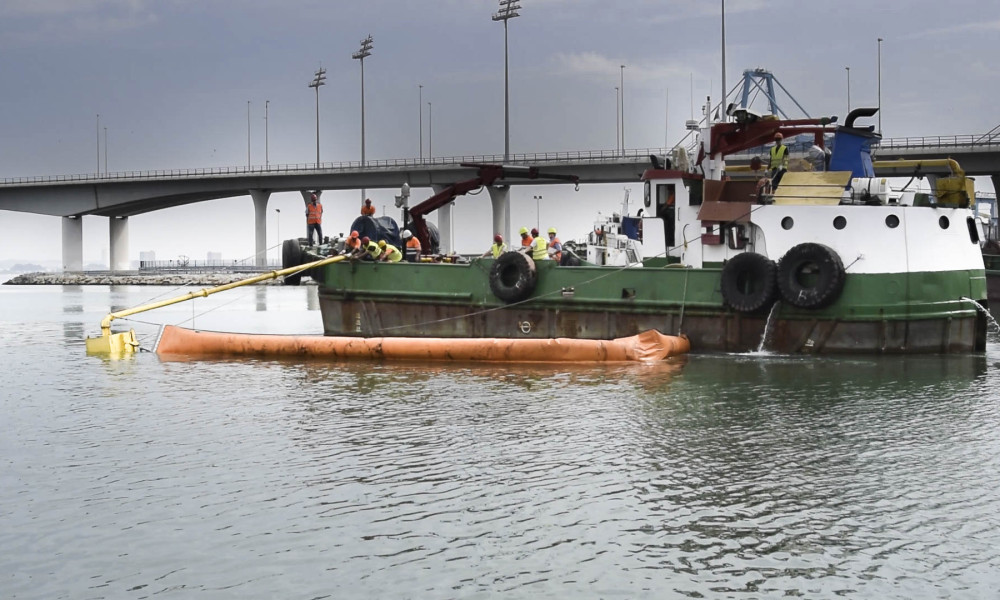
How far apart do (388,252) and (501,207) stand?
181 ft

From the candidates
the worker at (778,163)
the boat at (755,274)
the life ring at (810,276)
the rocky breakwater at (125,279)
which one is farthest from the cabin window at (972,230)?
the rocky breakwater at (125,279)

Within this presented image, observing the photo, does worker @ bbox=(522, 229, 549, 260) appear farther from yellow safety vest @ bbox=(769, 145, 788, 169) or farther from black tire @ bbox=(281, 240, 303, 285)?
black tire @ bbox=(281, 240, 303, 285)

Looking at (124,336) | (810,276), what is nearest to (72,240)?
(124,336)

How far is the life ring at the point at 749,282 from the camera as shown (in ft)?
66.8

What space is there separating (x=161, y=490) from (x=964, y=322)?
1562cm

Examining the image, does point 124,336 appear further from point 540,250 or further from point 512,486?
point 512,486

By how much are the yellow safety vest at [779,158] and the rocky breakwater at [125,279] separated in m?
61.1

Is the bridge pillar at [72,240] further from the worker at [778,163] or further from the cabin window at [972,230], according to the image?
the cabin window at [972,230]

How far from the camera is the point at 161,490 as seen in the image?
1098 centimetres

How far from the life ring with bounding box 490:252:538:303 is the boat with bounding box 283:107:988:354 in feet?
0.09

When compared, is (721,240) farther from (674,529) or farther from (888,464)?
(674,529)

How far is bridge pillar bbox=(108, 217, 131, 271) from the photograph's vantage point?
313 ft

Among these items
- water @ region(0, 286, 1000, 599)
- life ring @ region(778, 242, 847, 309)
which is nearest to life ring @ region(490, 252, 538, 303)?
water @ region(0, 286, 1000, 599)

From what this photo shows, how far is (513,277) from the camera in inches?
899
